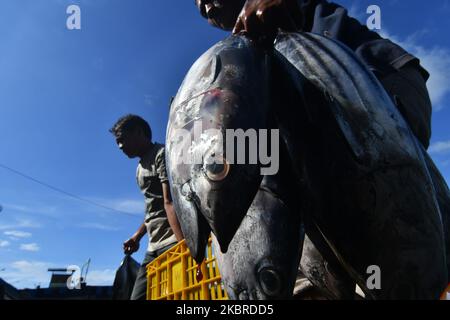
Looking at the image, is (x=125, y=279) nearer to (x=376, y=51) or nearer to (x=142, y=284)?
(x=142, y=284)

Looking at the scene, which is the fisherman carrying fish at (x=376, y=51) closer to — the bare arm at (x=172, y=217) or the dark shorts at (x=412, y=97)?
the dark shorts at (x=412, y=97)

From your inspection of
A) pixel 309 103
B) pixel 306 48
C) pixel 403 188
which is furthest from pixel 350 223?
pixel 306 48

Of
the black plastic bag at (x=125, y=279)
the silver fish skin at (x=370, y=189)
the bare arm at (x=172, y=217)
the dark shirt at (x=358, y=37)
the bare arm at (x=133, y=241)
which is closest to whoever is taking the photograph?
the silver fish skin at (x=370, y=189)

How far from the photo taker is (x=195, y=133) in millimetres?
412

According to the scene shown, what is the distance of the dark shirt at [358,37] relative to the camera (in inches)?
36.2

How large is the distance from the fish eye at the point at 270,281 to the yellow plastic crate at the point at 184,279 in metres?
0.71

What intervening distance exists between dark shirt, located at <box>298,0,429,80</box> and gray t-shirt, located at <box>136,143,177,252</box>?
1.54 metres

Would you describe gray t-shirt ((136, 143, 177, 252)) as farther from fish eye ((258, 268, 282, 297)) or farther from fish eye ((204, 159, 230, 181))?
fish eye ((204, 159, 230, 181))

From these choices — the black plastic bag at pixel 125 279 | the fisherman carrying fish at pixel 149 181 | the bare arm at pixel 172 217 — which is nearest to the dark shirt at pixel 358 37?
the bare arm at pixel 172 217

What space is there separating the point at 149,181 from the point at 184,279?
108 cm

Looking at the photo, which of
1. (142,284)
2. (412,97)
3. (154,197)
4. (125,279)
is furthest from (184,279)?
(412,97)

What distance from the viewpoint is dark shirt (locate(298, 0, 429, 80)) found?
0.92m

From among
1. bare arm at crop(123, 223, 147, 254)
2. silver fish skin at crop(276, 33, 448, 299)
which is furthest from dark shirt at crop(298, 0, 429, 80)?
bare arm at crop(123, 223, 147, 254)
